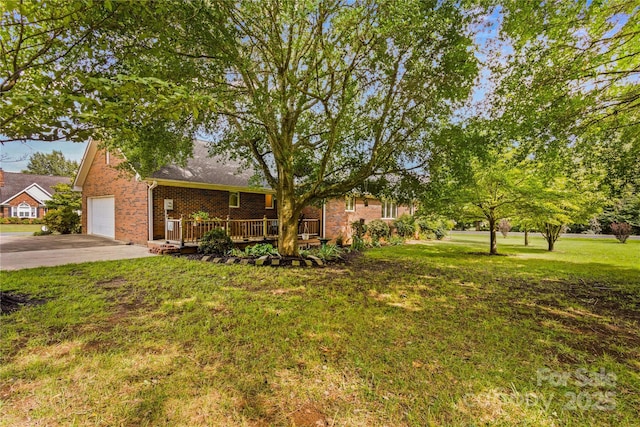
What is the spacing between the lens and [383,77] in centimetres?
775

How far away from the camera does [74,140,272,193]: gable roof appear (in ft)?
41.2

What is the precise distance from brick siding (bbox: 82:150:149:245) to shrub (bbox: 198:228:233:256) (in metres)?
3.56

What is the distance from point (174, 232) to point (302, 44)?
8845 millimetres

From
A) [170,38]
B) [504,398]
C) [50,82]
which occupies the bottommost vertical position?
[504,398]

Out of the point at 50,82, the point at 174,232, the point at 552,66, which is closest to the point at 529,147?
the point at 552,66

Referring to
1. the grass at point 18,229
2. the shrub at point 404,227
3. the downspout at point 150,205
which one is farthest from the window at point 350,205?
the grass at point 18,229

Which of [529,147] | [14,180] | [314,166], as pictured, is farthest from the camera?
[14,180]

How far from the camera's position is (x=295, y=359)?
3332mm

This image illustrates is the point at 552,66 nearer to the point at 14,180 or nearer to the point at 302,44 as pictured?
the point at 302,44

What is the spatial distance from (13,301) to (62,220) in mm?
18449

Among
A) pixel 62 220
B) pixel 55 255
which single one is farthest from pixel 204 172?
pixel 62 220

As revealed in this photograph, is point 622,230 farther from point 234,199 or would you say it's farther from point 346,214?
point 234,199

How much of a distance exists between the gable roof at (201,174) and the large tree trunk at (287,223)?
3330 millimetres

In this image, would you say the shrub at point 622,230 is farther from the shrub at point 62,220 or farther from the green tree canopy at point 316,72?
the shrub at point 62,220
